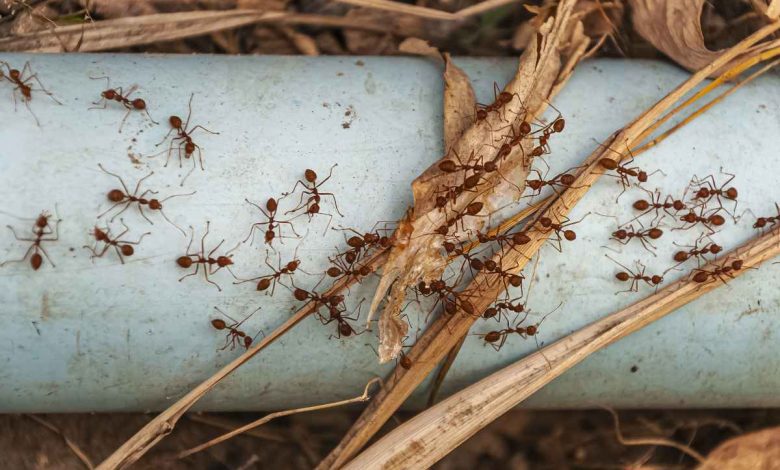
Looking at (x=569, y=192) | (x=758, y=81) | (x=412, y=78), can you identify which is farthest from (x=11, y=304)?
(x=758, y=81)

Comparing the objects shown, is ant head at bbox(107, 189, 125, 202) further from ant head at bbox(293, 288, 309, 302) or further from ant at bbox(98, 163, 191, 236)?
ant head at bbox(293, 288, 309, 302)

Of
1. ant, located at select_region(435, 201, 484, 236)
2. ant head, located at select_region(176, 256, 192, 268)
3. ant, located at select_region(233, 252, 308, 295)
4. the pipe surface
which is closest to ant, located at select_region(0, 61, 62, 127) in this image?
the pipe surface

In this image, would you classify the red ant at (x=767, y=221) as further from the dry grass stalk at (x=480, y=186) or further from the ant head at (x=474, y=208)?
the ant head at (x=474, y=208)

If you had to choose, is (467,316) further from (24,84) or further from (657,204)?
(24,84)

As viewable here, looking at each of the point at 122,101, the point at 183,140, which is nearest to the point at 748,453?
the point at 183,140

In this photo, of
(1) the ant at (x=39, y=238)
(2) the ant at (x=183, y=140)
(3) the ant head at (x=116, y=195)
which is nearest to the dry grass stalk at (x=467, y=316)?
(2) the ant at (x=183, y=140)

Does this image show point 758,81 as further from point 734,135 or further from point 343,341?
point 343,341
